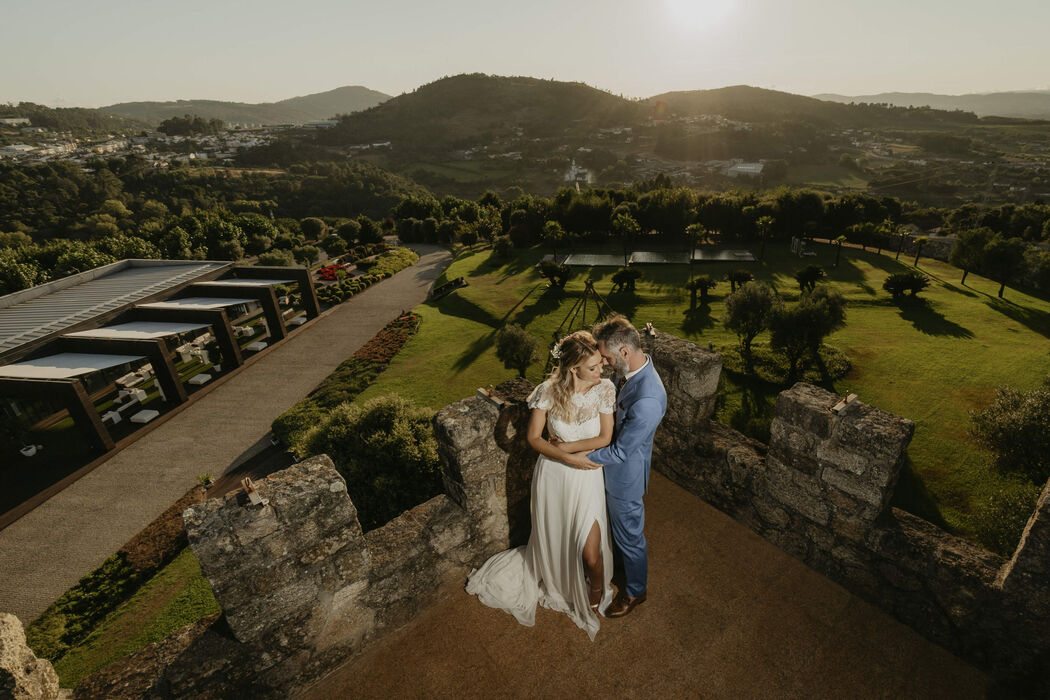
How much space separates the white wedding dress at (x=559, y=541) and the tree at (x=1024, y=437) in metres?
15.2

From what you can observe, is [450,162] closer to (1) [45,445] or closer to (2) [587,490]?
(1) [45,445]

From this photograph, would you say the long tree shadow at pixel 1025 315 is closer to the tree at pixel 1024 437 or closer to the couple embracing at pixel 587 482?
the tree at pixel 1024 437

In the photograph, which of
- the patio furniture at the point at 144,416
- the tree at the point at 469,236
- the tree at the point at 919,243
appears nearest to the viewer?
the patio furniture at the point at 144,416

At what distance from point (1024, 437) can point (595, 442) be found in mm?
15932

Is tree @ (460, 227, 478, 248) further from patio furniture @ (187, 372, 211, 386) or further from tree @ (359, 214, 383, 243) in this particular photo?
patio furniture @ (187, 372, 211, 386)

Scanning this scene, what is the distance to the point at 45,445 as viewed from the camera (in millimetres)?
22172

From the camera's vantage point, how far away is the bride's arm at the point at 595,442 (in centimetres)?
492

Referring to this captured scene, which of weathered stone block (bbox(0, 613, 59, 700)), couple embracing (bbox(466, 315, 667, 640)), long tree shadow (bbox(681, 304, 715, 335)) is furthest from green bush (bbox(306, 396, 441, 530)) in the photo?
long tree shadow (bbox(681, 304, 715, 335))

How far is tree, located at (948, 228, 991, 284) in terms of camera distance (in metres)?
40.3

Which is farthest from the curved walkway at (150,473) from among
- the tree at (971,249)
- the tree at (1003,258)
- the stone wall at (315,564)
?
the tree at (971,249)

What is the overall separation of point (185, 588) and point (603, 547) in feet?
48.3

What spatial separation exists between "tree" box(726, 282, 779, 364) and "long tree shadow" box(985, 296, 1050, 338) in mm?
19924

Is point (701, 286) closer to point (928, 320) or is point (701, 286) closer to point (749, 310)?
point (749, 310)

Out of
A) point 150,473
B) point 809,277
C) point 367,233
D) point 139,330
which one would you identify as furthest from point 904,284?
point 367,233
